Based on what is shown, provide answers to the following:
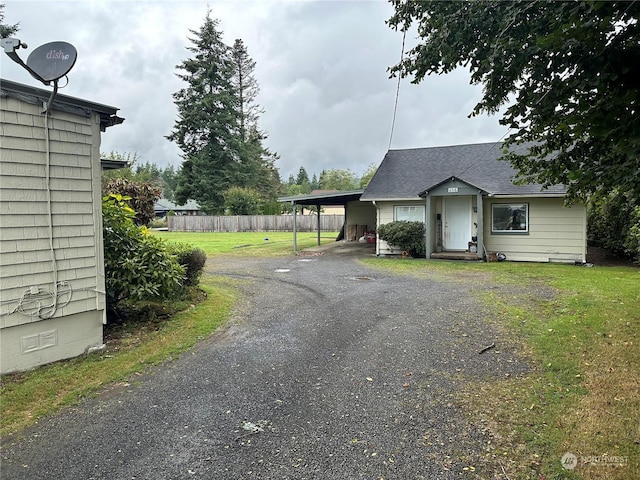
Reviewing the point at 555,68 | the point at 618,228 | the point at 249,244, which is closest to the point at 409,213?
the point at 618,228

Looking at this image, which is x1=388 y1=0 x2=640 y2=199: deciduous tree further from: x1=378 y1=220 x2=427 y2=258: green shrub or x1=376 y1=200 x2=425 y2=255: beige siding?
x1=376 y1=200 x2=425 y2=255: beige siding

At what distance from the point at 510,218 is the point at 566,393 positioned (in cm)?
1104

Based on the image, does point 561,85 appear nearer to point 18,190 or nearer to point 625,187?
point 625,187

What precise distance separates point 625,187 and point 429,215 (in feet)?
34.3

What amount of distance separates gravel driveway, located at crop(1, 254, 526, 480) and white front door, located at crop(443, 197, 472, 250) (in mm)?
8631

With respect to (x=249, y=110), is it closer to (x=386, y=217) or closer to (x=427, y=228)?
(x=386, y=217)

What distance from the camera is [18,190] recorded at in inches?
161

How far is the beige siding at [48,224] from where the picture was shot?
13.2ft

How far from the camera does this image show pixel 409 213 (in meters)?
14.8

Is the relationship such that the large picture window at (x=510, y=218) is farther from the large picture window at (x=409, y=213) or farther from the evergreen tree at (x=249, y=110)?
the evergreen tree at (x=249, y=110)

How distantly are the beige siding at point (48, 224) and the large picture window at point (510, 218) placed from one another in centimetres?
1246

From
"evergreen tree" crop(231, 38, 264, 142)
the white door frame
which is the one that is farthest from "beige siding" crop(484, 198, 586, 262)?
"evergreen tree" crop(231, 38, 264, 142)

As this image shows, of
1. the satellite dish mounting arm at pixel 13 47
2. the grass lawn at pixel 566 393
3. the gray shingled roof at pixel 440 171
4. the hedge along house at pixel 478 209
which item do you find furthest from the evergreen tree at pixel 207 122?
the satellite dish mounting arm at pixel 13 47

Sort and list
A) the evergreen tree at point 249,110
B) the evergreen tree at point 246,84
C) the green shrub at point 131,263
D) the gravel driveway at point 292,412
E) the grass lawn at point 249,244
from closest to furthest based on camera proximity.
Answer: the gravel driveway at point 292,412 → the green shrub at point 131,263 → the grass lawn at point 249,244 → the evergreen tree at point 249,110 → the evergreen tree at point 246,84
